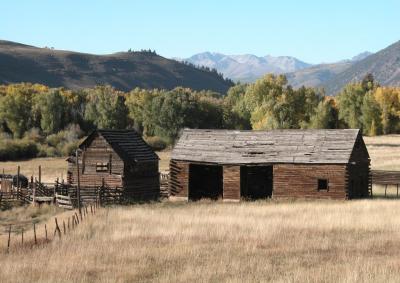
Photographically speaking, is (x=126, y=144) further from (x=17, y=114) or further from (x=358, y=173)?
(x=17, y=114)

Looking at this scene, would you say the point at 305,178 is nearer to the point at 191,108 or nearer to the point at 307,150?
the point at 307,150

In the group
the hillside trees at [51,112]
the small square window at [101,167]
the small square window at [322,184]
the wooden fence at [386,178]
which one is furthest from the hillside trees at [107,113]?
the small square window at [322,184]

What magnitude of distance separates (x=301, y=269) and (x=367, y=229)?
934 cm

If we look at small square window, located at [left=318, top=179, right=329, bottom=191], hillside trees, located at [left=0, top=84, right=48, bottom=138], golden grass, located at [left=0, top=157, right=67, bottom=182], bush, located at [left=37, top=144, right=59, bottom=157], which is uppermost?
hillside trees, located at [left=0, top=84, right=48, bottom=138]

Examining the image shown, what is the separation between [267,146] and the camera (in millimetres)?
43688

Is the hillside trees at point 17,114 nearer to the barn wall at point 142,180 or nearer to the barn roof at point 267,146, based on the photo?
the barn wall at point 142,180

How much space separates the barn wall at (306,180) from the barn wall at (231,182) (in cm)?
243

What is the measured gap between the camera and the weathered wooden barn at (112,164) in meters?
43.8

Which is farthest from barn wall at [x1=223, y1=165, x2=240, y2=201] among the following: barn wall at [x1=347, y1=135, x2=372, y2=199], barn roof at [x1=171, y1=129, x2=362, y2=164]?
barn wall at [x1=347, y1=135, x2=372, y2=199]

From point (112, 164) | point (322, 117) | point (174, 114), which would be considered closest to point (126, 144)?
point (112, 164)

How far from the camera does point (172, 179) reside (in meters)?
45.1

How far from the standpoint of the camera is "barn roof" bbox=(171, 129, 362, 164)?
4141 centimetres

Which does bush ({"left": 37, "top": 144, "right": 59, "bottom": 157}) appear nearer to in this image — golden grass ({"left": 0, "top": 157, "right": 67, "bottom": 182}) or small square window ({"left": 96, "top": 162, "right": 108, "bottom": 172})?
golden grass ({"left": 0, "top": 157, "right": 67, "bottom": 182})

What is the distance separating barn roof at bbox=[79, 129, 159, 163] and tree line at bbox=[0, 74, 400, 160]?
4818 centimetres
